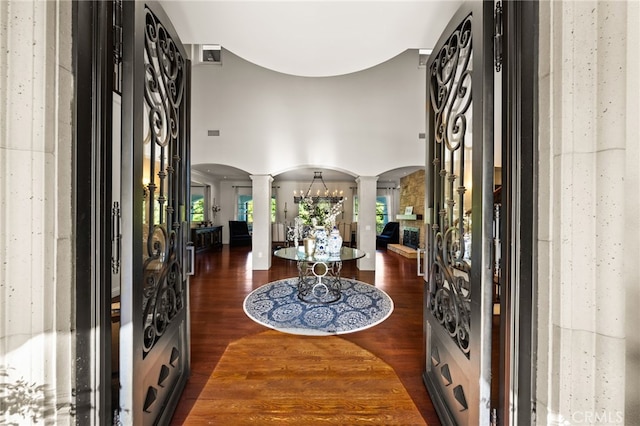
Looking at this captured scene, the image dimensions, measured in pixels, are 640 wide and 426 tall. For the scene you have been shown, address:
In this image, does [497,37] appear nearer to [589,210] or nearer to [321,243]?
[589,210]

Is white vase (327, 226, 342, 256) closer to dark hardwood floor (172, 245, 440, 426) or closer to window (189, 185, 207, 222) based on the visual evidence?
dark hardwood floor (172, 245, 440, 426)

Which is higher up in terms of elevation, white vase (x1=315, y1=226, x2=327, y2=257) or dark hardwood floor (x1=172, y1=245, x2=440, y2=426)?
white vase (x1=315, y1=226, x2=327, y2=257)

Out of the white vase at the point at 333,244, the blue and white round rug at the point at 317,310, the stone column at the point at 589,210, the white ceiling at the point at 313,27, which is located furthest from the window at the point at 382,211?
the stone column at the point at 589,210

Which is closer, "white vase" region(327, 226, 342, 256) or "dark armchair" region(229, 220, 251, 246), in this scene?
"white vase" region(327, 226, 342, 256)

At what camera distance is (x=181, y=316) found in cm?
171

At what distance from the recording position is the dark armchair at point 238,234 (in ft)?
30.2

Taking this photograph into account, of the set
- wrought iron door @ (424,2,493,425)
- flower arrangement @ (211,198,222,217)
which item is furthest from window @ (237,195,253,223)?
wrought iron door @ (424,2,493,425)

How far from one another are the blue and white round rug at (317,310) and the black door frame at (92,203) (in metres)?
1.92

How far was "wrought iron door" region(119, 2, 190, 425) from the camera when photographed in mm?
1079

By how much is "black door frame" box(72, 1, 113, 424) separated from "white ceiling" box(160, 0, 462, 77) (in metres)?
0.69

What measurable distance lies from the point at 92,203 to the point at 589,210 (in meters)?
1.80

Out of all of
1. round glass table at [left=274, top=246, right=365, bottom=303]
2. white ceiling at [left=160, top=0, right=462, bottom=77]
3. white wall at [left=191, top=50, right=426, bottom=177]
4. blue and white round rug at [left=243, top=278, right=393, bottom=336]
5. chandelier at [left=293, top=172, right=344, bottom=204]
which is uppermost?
white wall at [left=191, top=50, right=426, bottom=177]

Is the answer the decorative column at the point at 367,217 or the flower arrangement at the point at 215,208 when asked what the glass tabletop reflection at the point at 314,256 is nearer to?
the decorative column at the point at 367,217

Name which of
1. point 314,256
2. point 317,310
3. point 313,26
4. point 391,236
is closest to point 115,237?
point 313,26
